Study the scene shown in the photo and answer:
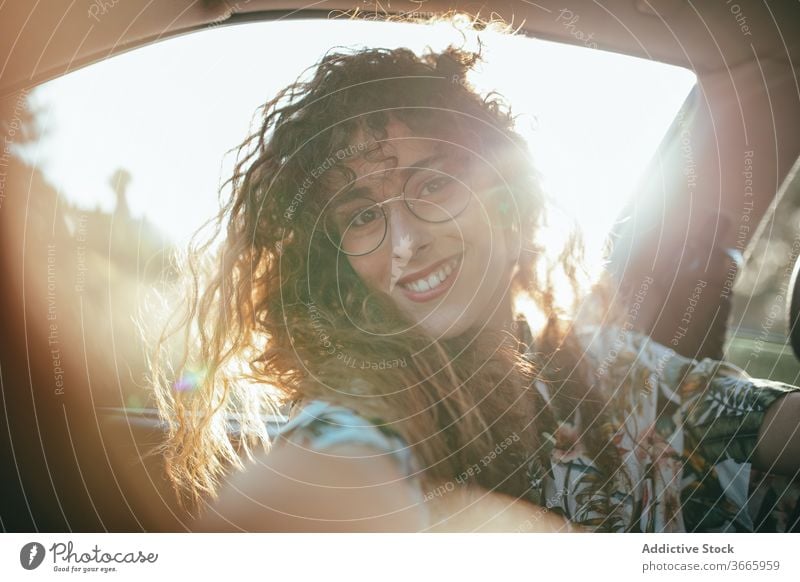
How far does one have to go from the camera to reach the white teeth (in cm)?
91

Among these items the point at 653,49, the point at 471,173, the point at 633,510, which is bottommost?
the point at 633,510

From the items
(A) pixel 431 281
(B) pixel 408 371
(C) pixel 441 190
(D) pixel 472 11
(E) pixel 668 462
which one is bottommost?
(E) pixel 668 462

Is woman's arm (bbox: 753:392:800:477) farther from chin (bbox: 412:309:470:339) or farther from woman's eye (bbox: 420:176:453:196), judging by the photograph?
woman's eye (bbox: 420:176:453:196)

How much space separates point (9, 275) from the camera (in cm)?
87

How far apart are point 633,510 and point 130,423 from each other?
0.68m

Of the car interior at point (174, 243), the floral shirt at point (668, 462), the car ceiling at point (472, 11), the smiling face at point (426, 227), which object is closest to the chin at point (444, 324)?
the smiling face at point (426, 227)

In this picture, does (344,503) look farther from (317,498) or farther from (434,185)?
(434,185)

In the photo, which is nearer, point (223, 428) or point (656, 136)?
point (223, 428)

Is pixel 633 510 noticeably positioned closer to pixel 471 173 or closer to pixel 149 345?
pixel 471 173

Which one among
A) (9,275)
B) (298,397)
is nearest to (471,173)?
(298,397)

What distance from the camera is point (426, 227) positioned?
0.90 meters
